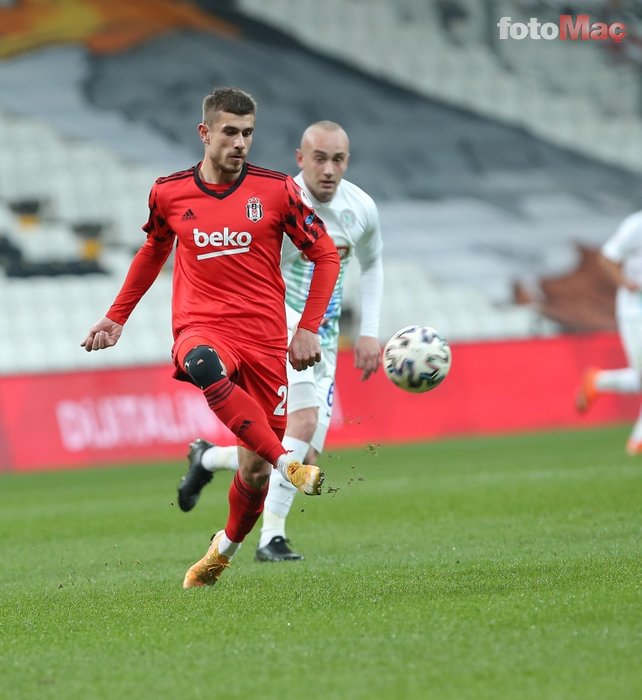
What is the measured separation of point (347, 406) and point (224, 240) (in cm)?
982

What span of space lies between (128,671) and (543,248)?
65.2 ft

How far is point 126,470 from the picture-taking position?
46.3 ft

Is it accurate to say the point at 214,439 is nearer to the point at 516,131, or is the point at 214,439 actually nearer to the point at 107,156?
the point at 107,156

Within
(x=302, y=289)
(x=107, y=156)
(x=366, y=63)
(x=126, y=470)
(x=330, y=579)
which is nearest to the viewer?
(x=330, y=579)

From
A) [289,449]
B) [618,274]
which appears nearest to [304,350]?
[289,449]

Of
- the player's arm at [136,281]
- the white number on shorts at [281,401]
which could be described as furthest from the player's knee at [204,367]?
the player's arm at [136,281]

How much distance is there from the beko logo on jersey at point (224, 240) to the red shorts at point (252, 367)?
350mm

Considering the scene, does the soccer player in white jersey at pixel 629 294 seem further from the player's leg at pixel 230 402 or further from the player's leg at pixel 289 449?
the player's leg at pixel 230 402

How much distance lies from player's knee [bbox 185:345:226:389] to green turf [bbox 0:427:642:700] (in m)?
0.81

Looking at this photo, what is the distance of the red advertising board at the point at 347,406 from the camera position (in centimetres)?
1483

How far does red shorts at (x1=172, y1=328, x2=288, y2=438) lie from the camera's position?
18.1 feet

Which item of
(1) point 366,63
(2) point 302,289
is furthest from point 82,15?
(2) point 302,289

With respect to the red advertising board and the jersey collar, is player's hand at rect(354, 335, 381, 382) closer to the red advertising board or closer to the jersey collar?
the jersey collar

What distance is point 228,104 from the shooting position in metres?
5.59
